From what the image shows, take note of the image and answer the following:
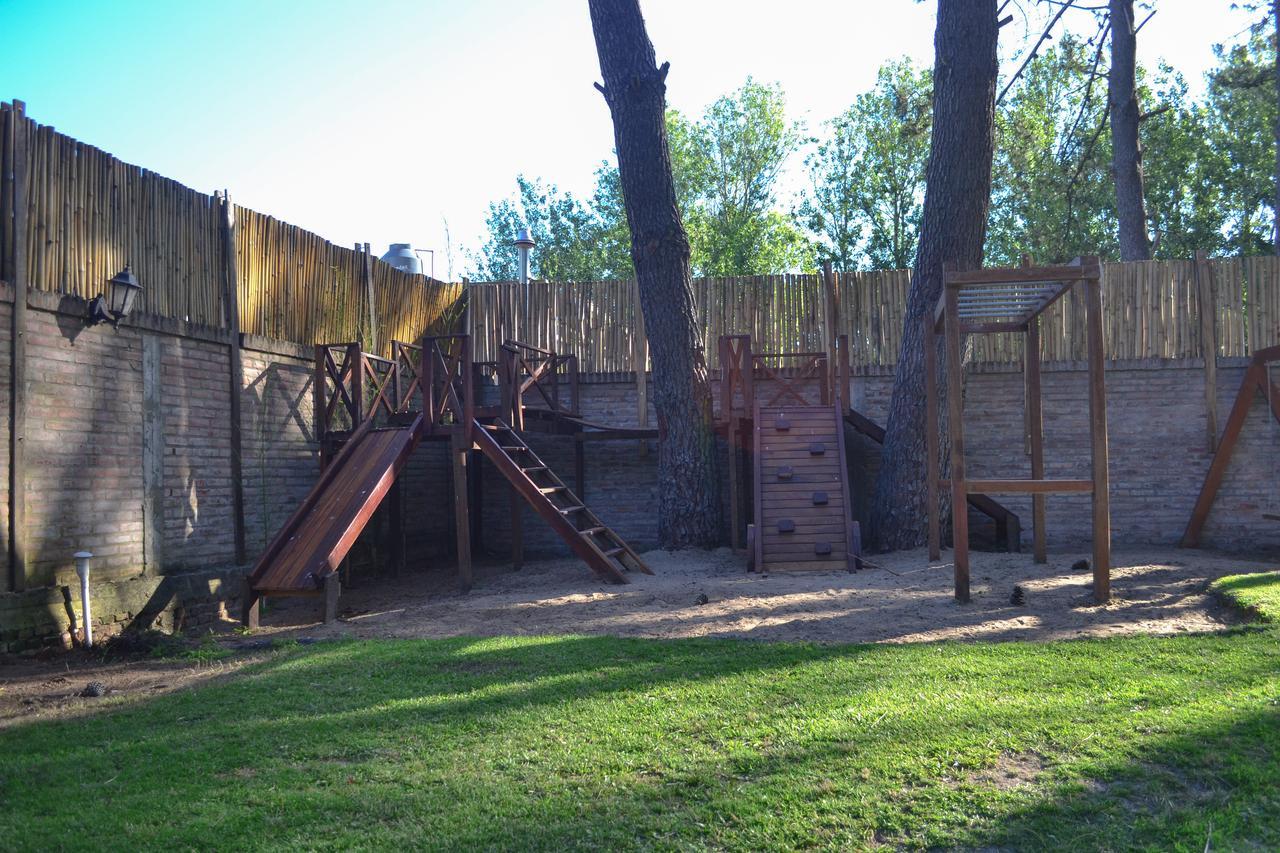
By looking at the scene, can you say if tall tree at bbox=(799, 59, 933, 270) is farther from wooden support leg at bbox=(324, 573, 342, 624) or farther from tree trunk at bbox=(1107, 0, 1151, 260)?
wooden support leg at bbox=(324, 573, 342, 624)

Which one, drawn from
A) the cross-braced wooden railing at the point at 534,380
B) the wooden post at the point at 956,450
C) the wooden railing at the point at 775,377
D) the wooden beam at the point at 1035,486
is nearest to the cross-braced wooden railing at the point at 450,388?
the cross-braced wooden railing at the point at 534,380

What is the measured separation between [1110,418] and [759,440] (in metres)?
4.49

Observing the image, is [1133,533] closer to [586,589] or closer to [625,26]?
[586,589]

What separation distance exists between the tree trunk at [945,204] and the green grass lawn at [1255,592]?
3235mm

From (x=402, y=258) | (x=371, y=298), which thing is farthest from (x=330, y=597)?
(x=402, y=258)

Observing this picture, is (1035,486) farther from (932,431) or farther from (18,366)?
(18,366)

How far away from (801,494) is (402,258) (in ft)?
24.7

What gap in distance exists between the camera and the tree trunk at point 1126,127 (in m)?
15.2

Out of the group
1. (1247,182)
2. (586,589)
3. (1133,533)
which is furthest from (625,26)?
(1247,182)

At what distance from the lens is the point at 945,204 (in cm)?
1048

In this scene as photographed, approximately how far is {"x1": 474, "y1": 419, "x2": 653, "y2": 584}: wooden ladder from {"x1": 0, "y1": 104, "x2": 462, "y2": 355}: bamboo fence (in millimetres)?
2361

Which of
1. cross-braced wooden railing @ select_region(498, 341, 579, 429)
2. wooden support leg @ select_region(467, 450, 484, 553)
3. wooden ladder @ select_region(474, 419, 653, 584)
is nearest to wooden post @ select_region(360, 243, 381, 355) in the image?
cross-braced wooden railing @ select_region(498, 341, 579, 429)

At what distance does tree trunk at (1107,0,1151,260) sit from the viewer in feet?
49.8

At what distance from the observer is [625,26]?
11.2 m
